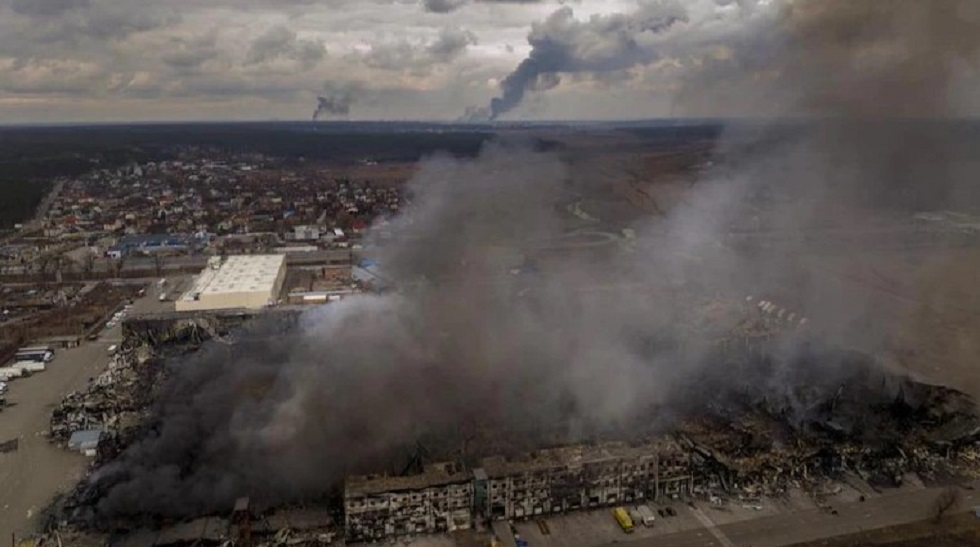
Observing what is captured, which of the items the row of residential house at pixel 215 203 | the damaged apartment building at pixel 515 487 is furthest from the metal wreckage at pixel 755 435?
the row of residential house at pixel 215 203

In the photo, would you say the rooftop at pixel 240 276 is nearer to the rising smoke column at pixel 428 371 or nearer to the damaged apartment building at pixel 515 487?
the rising smoke column at pixel 428 371

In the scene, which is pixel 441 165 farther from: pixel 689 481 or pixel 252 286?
pixel 689 481

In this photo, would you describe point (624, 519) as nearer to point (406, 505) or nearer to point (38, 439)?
point (406, 505)

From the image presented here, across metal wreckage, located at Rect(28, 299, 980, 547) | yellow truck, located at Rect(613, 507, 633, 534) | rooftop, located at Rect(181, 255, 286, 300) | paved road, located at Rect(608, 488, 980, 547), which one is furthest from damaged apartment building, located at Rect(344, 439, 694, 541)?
rooftop, located at Rect(181, 255, 286, 300)

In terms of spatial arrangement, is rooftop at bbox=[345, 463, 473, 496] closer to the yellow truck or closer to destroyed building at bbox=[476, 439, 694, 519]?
destroyed building at bbox=[476, 439, 694, 519]

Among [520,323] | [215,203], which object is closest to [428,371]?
[520,323]

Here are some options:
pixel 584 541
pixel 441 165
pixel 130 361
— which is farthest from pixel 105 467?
pixel 441 165
